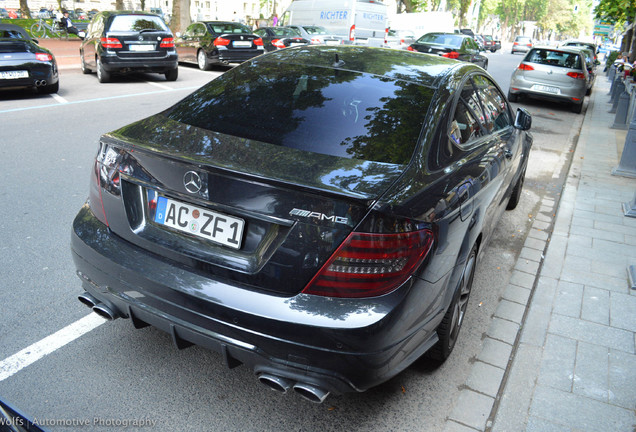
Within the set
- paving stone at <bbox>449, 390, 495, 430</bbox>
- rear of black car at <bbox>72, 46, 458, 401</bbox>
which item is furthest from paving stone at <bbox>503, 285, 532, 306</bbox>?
rear of black car at <bbox>72, 46, 458, 401</bbox>

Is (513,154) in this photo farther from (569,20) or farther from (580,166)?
(569,20)

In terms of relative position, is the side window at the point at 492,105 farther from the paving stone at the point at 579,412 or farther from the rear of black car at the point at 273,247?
the paving stone at the point at 579,412

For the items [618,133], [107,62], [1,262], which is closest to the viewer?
[1,262]

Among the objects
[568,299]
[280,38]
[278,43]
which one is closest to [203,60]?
[278,43]

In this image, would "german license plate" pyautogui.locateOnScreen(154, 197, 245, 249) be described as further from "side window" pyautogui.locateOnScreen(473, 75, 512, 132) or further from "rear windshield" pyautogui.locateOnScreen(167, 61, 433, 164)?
"side window" pyautogui.locateOnScreen(473, 75, 512, 132)

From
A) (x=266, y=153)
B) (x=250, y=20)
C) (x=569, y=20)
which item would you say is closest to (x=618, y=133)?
(x=266, y=153)

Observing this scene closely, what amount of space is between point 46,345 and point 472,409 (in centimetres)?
230

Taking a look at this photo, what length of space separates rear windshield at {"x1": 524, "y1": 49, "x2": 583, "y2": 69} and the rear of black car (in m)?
13.9

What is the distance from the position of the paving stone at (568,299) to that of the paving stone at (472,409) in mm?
1313

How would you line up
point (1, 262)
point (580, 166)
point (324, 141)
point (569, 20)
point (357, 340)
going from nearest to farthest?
point (357, 340) → point (324, 141) → point (1, 262) → point (580, 166) → point (569, 20)

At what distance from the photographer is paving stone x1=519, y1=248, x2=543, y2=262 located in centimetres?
501

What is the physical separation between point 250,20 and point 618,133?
6304 cm

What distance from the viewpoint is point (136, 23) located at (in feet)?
47.1

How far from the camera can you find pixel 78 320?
341cm
